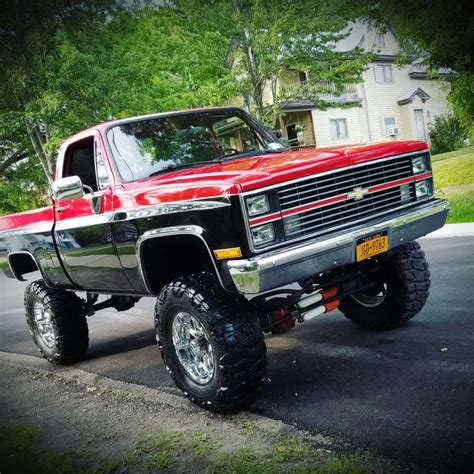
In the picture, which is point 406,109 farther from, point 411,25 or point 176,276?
point 176,276

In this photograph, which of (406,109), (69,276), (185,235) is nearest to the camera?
(185,235)

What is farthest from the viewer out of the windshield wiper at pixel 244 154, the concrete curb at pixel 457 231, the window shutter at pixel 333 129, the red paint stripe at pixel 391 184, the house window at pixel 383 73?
the house window at pixel 383 73

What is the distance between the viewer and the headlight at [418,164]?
4.47m

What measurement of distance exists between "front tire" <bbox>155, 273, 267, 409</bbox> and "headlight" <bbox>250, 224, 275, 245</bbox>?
0.51 m

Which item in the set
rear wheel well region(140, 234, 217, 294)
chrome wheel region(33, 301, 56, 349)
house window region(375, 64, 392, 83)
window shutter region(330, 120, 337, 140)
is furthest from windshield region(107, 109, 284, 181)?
house window region(375, 64, 392, 83)

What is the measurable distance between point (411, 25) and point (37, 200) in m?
21.3

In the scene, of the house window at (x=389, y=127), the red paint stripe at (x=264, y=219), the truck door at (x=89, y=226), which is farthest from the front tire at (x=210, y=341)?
the house window at (x=389, y=127)

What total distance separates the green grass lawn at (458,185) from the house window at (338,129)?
36.4 ft

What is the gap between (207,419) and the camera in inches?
150

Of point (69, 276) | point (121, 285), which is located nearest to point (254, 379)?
point (121, 285)

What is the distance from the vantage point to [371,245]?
12.9ft

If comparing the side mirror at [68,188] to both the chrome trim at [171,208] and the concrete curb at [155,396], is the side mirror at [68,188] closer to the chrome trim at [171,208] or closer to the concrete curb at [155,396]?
the chrome trim at [171,208]

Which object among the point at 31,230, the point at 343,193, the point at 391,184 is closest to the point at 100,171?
the point at 31,230

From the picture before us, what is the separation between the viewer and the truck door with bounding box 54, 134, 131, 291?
4699 millimetres
